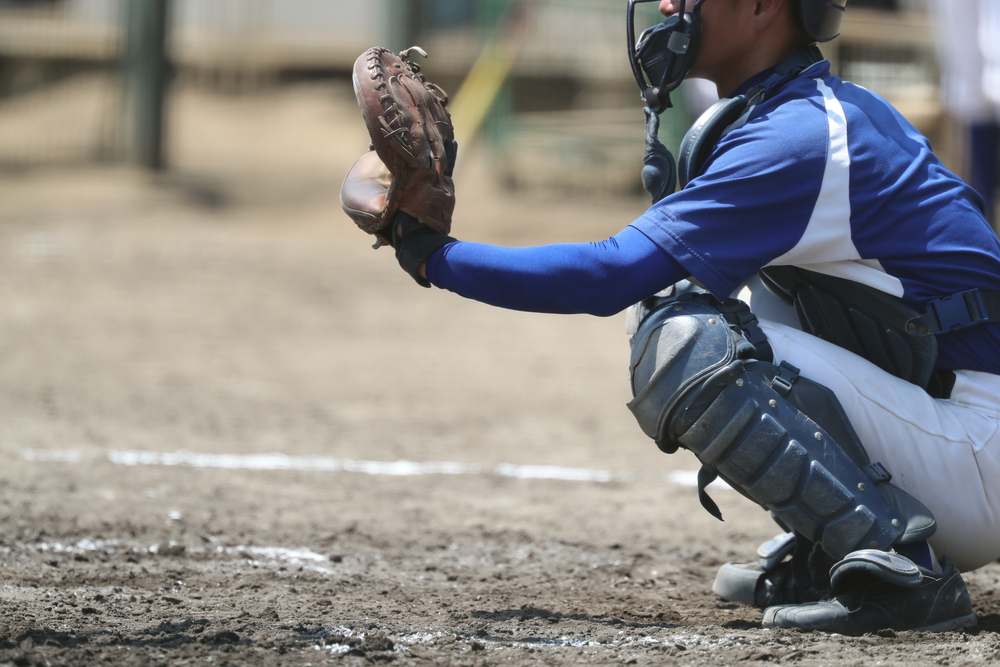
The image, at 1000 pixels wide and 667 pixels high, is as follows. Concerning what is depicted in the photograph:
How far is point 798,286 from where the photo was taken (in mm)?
2242

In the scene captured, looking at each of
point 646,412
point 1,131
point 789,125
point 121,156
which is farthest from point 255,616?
point 1,131

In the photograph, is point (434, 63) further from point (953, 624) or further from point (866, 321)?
point (953, 624)

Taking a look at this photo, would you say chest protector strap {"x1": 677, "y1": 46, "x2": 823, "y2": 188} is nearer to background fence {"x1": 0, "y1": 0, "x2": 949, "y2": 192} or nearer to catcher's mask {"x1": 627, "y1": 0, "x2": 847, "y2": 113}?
catcher's mask {"x1": 627, "y1": 0, "x2": 847, "y2": 113}

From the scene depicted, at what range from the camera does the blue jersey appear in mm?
1941

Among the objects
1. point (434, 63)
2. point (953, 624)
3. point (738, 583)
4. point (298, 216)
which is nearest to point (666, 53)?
point (738, 583)

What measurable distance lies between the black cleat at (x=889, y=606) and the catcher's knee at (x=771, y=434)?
8cm

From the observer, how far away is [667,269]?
6.44 feet

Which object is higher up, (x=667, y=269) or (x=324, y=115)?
(x=667, y=269)

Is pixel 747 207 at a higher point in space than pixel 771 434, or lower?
higher

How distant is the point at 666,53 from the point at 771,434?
83 centimetres

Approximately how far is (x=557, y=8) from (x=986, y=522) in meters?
10.1

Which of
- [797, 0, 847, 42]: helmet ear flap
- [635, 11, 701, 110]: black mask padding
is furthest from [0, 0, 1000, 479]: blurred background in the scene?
[797, 0, 847, 42]: helmet ear flap

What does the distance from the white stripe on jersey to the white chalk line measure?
158 cm

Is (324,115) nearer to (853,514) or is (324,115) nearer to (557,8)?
(557,8)
